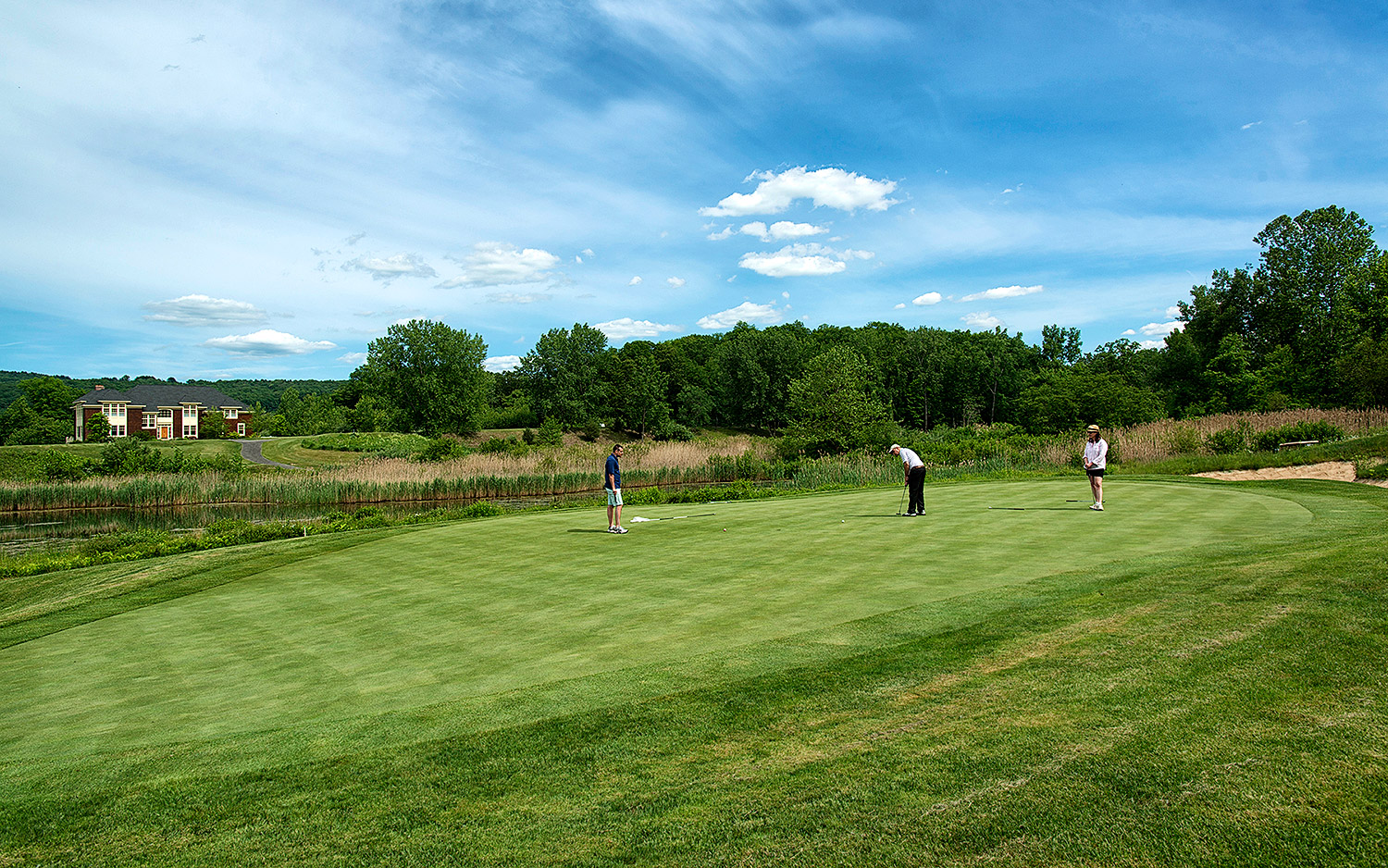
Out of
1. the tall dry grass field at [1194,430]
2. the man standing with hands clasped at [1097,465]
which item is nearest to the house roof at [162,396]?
the tall dry grass field at [1194,430]

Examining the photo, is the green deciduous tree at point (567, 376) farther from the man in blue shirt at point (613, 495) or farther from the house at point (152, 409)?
the man in blue shirt at point (613, 495)

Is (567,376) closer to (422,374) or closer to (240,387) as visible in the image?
(422,374)

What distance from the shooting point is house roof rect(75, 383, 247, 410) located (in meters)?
87.1

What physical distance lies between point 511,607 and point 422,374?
262 feet

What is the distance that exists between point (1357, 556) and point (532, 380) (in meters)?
94.6

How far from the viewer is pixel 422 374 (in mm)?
84688

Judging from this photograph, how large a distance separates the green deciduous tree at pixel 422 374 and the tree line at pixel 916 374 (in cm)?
15

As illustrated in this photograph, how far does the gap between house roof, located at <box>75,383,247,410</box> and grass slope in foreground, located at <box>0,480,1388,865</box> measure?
94.6 meters

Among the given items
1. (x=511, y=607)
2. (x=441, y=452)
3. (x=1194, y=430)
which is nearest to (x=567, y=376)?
(x=441, y=452)

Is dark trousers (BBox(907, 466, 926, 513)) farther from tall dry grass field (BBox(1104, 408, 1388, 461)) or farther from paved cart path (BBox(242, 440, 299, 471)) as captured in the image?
paved cart path (BBox(242, 440, 299, 471))

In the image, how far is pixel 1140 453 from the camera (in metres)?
32.6

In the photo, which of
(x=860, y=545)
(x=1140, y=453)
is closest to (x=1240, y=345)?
(x=1140, y=453)

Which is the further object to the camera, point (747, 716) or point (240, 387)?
point (240, 387)

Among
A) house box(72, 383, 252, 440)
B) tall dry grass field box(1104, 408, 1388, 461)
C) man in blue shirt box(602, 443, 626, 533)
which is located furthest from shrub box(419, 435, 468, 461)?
house box(72, 383, 252, 440)
